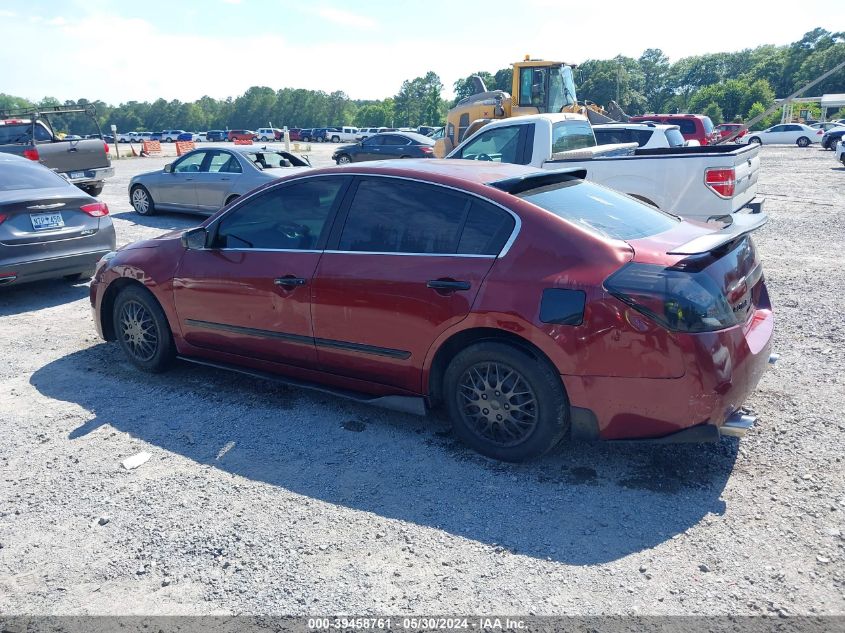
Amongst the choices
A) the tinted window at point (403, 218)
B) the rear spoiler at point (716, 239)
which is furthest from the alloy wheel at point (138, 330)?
the rear spoiler at point (716, 239)

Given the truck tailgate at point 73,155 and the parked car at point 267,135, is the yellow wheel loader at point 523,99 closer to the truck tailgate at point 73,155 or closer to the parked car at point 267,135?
the truck tailgate at point 73,155

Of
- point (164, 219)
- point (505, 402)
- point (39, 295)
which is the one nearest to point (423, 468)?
point (505, 402)

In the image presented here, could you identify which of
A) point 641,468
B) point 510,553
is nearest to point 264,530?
point 510,553

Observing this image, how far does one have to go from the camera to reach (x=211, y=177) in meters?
12.1

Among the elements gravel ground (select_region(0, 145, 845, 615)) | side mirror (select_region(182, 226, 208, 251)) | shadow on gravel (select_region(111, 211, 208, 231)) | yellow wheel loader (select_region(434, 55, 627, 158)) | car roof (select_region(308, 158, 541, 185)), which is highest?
yellow wheel loader (select_region(434, 55, 627, 158))

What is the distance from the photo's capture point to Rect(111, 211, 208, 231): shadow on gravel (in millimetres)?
12578

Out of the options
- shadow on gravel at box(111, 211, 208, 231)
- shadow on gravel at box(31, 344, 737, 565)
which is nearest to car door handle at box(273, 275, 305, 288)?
shadow on gravel at box(31, 344, 737, 565)

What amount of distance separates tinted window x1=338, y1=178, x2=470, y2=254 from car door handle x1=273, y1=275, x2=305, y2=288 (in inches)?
14.0

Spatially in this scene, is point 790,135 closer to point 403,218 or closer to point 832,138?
point 832,138

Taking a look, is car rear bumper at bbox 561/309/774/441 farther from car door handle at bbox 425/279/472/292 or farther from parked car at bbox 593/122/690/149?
parked car at bbox 593/122/690/149

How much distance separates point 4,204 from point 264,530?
5878 millimetres

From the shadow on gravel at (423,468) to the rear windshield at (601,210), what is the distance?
1290 mm

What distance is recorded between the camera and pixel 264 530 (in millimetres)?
3232

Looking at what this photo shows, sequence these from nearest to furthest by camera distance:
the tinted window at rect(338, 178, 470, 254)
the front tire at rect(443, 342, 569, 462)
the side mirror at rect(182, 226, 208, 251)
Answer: the front tire at rect(443, 342, 569, 462) → the tinted window at rect(338, 178, 470, 254) → the side mirror at rect(182, 226, 208, 251)
